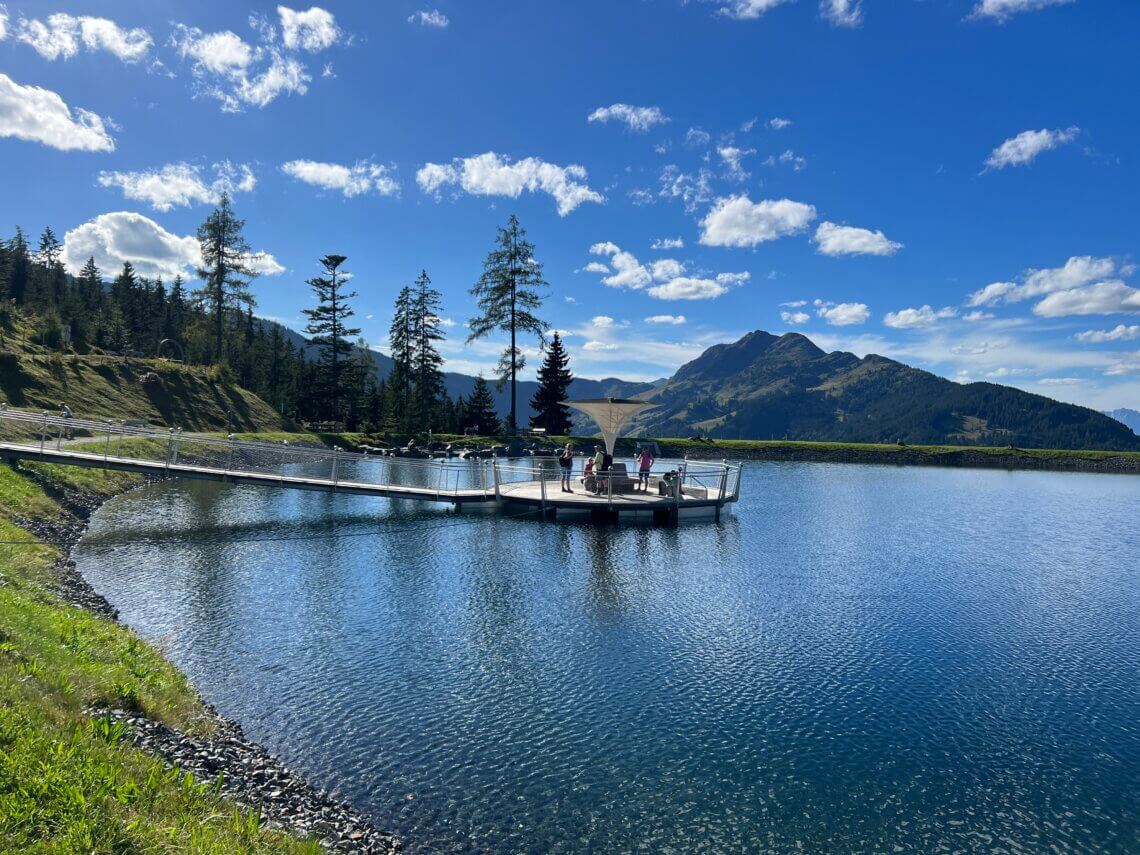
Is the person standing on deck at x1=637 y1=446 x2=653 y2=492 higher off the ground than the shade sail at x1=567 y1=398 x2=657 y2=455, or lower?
lower

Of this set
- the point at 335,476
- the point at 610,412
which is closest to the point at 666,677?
the point at 335,476

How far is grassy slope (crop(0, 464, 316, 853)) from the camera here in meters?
5.88

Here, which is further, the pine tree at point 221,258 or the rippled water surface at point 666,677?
the pine tree at point 221,258

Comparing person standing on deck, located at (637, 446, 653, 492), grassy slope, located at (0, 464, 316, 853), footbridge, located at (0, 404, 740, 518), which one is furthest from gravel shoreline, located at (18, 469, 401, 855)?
person standing on deck, located at (637, 446, 653, 492)

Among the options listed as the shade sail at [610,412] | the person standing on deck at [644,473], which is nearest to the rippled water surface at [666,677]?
the person standing on deck at [644,473]

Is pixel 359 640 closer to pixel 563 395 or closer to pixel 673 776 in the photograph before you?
pixel 673 776

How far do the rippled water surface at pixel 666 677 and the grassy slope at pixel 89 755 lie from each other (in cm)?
137

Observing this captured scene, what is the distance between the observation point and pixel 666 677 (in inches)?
508

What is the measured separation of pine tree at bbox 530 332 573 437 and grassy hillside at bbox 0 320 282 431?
30.7m

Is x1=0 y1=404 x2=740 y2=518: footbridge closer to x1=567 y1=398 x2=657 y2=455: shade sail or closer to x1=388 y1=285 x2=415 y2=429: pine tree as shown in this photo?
x1=567 y1=398 x2=657 y2=455: shade sail

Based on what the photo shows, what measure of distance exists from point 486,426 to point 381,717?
63897 mm

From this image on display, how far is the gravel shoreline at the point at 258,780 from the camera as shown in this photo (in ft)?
25.3

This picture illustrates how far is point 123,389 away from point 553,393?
4529 centimetres

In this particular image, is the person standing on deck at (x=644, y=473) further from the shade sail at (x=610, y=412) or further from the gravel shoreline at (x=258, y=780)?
the gravel shoreline at (x=258, y=780)
